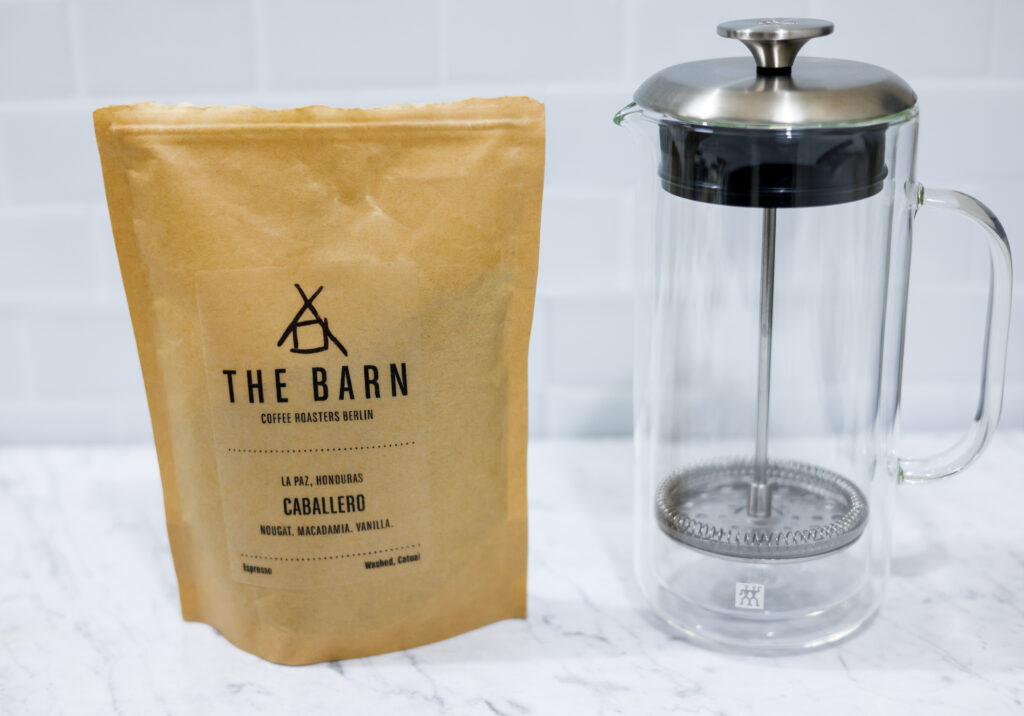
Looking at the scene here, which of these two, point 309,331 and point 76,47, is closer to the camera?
point 309,331

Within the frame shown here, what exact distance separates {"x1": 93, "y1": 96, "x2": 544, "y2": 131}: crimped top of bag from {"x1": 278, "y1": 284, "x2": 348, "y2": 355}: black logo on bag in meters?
0.08

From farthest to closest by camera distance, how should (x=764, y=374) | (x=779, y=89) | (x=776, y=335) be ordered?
(x=776, y=335) → (x=764, y=374) → (x=779, y=89)

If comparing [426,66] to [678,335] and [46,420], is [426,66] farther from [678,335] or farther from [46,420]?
[46,420]

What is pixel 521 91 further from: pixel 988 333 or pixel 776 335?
pixel 988 333

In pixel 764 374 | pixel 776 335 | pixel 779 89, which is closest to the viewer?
pixel 779 89

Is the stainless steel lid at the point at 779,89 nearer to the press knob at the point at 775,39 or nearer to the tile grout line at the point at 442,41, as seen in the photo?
the press knob at the point at 775,39

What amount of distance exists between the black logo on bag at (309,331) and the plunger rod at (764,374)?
236mm

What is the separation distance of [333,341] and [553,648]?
211 millimetres

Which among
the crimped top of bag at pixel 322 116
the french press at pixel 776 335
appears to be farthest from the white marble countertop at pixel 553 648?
the crimped top of bag at pixel 322 116

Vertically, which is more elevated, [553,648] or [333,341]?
[333,341]

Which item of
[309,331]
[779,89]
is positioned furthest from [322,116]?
[779,89]

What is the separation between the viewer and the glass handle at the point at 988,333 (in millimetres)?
561

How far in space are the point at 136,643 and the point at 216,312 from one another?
0.68 ft

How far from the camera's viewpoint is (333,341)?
528 mm
